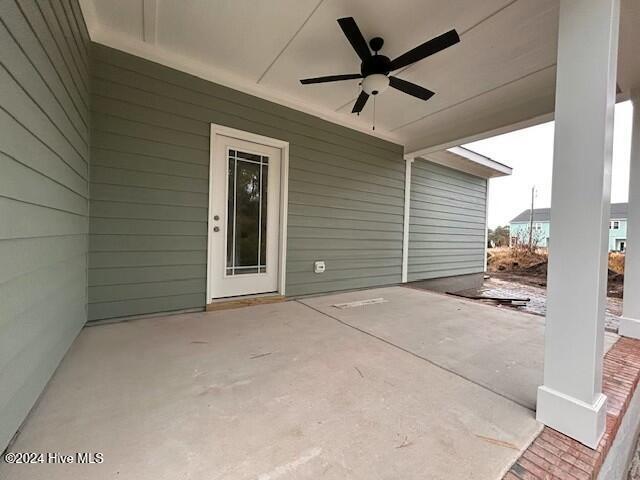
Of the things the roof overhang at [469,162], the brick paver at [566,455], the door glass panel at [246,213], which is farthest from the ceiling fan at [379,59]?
the roof overhang at [469,162]

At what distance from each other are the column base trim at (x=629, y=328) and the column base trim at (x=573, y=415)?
195 centimetres

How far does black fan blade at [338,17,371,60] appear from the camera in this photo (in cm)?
183

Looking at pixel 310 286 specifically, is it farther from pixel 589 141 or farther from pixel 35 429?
pixel 589 141

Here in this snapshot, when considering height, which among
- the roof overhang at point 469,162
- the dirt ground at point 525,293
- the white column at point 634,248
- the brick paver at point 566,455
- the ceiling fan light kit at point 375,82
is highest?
the roof overhang at point 469,162

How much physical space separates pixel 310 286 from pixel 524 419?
2.66m

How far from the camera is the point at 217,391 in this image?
1446 mm

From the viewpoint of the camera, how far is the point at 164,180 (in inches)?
103

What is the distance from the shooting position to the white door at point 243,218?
9.75 ft

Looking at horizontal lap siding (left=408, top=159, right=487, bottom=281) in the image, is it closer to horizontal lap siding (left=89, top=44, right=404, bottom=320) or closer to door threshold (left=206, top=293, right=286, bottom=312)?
horizontal lap siding (left=89, top=44, right=404, bottom=320)

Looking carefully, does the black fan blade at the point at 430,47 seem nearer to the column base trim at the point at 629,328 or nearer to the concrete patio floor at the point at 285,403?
the concrete patio floor at the point at 285,403

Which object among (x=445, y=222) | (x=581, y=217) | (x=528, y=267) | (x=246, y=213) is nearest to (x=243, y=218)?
(x=246, y=213)

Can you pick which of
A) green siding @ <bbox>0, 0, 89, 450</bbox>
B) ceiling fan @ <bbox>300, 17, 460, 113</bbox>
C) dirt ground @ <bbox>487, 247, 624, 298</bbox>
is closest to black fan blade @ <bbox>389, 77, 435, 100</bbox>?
ceiling fan @ <bbox>300, 17, 460, 113</bbox>

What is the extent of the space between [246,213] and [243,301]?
3.39ft

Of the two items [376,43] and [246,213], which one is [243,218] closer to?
[246,213]
